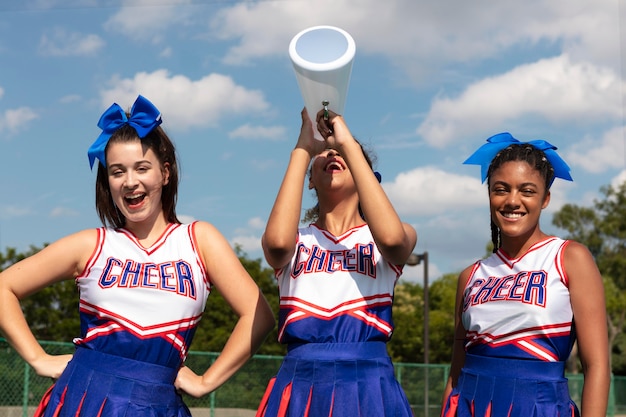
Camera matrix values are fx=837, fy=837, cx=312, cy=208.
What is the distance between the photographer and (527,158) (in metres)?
3.85

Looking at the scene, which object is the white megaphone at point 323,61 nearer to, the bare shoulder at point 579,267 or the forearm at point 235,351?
the forearm at point 235,351

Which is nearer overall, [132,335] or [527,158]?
[132,335]

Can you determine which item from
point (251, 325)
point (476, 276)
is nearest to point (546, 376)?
point (476, 276)

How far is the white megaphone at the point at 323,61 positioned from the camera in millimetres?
3193

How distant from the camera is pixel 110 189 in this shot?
12.4 ft

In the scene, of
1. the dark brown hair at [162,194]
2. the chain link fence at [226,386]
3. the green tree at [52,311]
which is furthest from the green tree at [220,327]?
the dark brown hair at [162,194]

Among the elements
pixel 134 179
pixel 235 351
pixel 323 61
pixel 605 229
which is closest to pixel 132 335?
pixel 235 351

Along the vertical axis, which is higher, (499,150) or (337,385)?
(499,150)

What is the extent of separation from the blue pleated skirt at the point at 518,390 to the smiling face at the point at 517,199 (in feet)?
1.94

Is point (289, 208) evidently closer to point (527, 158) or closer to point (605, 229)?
point (527, 158)

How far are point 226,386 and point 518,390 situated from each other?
1034 centimetres

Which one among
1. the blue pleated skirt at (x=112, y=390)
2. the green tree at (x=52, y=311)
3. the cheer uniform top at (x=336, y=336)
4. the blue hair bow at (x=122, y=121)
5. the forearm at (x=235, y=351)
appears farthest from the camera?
the green tree at (x=52, y=311)

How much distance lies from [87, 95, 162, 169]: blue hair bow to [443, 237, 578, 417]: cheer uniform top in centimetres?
168

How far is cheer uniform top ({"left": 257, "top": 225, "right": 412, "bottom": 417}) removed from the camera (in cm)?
350
